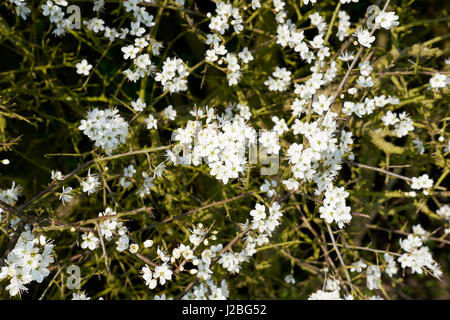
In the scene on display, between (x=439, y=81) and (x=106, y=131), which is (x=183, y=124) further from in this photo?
(x=439, y=81)

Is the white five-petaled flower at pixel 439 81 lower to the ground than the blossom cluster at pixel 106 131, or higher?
higher

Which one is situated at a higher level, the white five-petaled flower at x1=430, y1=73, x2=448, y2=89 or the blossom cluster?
the white five-petaled flower at x1=430, y1=73, x2=448, y2=89

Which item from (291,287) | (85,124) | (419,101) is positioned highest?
(419,101)

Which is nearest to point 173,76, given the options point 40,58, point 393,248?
point 40,58

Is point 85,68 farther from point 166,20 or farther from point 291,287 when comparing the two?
point 291,287

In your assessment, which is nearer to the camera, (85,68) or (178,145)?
(178,145)

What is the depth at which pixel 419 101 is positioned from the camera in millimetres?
2652

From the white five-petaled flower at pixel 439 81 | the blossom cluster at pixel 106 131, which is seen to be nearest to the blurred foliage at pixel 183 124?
the white five-petaled flower at pixel 439 81

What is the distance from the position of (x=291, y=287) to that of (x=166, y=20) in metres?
2.38

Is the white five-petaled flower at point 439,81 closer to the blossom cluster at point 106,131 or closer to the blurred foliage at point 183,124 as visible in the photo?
the blurred foliage at point 183,124

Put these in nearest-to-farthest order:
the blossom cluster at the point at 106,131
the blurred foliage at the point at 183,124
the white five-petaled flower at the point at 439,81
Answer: the blossom cluster at the point at 106,131, the white five-petaled flower at the point at 439,81, the blurred foliage at the point at 183,124

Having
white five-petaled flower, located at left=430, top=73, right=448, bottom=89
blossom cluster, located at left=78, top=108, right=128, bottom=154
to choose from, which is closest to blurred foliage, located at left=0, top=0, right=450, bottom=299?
white five-petaled flower, located at left=430, top=73, right=448, bottom=89

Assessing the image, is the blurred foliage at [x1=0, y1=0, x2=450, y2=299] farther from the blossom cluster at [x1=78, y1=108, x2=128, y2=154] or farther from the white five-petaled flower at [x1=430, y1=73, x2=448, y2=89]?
the blossom cluster at [x1=78, y1=108, x2=128, y2=154]

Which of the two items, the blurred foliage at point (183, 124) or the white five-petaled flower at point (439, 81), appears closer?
the white five-petaled flower at point (439, 81)
